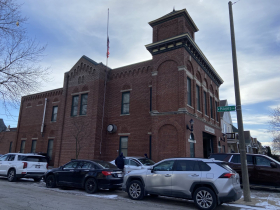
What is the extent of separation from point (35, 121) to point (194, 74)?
1991 centimetres

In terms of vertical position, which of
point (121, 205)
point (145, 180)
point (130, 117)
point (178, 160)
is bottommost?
point (121, 205)

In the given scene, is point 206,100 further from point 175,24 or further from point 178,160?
point 178,160

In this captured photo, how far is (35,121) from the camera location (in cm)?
2706

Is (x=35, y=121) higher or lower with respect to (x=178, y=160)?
higher

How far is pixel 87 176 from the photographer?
1016 centimetres

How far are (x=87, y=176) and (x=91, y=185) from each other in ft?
1.48

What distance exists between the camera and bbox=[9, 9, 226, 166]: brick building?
52.6 feet

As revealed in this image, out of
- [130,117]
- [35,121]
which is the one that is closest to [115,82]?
[130,117]

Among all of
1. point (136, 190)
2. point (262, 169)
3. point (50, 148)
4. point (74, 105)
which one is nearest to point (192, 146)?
point (262, 169)

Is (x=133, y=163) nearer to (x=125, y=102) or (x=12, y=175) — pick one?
(x=12, y=175)

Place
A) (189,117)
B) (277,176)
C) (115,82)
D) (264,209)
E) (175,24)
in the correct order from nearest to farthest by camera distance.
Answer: (264,209), (277,176), (189,117), (175,24), (115,82)

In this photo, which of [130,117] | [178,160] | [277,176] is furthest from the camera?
[130,117]

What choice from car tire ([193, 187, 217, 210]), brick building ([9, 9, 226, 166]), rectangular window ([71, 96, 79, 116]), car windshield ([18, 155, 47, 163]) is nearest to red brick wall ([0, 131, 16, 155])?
brick building ([9, 9, 226, 166])

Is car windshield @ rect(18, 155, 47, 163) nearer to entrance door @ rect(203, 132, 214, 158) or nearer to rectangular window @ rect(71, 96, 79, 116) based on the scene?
rectangular window @ rect(71, 96, 79, 116)
